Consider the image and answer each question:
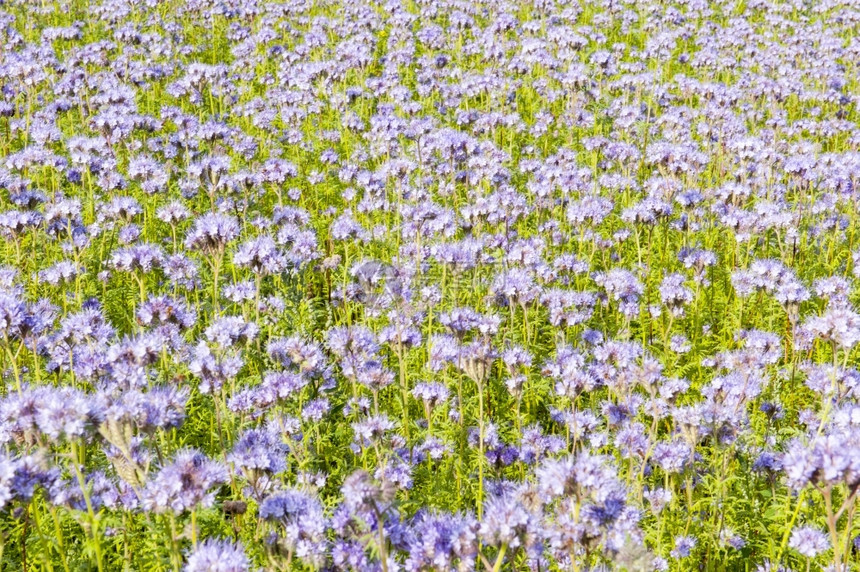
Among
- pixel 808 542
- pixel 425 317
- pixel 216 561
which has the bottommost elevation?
pixel 425 317

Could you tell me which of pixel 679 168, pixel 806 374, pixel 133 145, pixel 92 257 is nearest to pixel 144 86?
pixel 133 145

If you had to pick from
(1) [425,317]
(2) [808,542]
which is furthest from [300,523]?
(1) [425,317]

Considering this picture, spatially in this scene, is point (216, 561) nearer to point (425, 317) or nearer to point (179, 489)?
point (179, 489)

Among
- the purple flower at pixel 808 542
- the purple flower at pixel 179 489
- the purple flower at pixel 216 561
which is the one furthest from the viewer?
the purple flower at pixel 808 542

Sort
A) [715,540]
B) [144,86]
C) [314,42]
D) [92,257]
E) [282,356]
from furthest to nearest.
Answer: [314,42] < [144,86] < [92,257] < [282,356] < [715,540]

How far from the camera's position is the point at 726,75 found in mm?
12758

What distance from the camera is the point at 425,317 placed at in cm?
626

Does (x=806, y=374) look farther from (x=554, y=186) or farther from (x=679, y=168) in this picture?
(x=554, y=186)

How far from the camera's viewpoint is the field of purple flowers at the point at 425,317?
3033 mm

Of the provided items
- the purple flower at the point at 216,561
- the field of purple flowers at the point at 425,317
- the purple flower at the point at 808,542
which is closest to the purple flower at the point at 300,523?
the field of purple flowers at the point at 425,317

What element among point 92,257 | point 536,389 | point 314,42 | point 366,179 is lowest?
point 536,389

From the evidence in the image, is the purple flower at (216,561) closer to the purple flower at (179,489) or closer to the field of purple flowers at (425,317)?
the field of purple flowers at (425,317)

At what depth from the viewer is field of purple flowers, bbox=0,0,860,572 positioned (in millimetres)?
3033

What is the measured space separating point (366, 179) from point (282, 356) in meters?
3.46
